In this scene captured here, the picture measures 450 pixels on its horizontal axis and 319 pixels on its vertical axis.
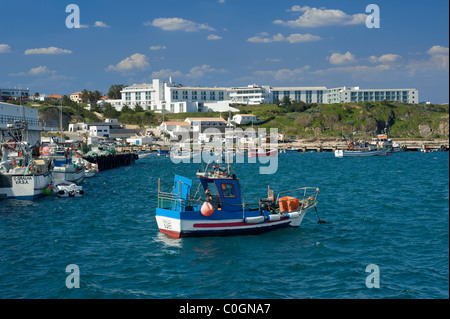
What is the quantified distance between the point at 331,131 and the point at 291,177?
4069 inches

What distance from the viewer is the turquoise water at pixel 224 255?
19.1 m

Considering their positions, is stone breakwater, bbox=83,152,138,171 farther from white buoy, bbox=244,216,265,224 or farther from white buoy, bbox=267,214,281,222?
white buoy, bbox=244,216,265,224

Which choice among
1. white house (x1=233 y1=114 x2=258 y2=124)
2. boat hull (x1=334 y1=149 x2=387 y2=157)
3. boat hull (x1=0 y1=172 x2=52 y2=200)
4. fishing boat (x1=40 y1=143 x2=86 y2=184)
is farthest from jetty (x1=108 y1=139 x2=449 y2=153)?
boat hull (x1=0 y1=172 x2=52 y2=200)

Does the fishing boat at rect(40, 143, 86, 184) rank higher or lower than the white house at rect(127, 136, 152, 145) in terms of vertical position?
lower

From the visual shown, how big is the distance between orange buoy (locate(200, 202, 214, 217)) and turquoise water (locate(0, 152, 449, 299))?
5.69ft

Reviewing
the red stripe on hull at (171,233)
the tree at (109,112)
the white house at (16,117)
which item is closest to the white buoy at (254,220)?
the red stripe on hull at (171,233)

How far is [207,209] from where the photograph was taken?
83.5ft

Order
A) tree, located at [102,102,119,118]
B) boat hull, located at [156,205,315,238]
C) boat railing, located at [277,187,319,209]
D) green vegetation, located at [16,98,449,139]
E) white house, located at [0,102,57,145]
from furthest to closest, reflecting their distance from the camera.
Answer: tree, located at [102,102,119,118], green vegetation, located at [16,98,449,139], white house, located at [0,102,57,145], boat railing, located at [277,187,319,209], boat hull, located at [156,205,315,238]

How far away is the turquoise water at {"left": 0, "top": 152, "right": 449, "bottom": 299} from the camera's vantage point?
19062mm
